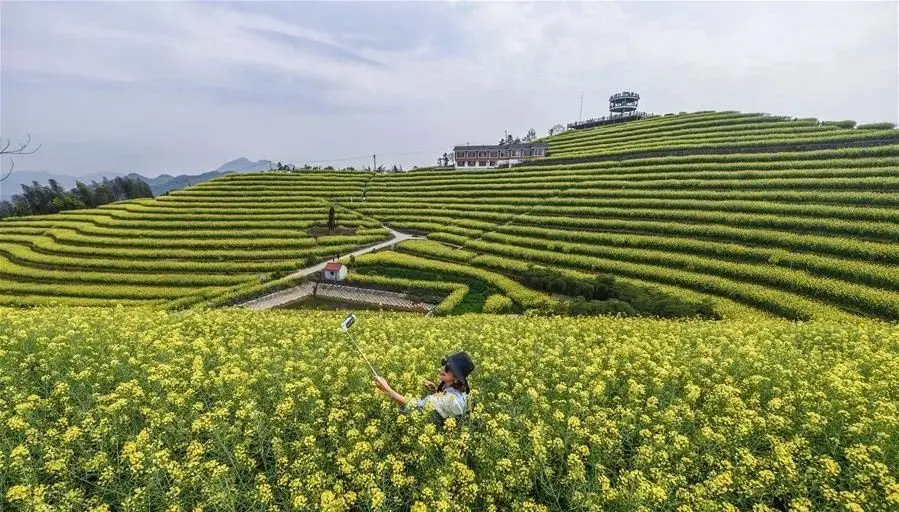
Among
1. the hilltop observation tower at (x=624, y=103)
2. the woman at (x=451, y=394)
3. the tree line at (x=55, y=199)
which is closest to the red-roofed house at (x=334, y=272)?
the woman at (x=451, y=394)

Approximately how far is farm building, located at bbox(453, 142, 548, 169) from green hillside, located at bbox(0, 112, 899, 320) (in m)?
17.1

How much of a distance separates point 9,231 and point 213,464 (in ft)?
268

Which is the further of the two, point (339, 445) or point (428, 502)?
point (339, 445)

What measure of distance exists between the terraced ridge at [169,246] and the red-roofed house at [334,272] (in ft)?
20.2

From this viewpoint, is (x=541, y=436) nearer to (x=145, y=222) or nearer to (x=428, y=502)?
(x=428, y=502)

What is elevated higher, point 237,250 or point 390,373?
point 390,373

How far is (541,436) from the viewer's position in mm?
6582

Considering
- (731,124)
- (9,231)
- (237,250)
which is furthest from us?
(731,124)

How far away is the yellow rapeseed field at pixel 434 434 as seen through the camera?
19.1ft

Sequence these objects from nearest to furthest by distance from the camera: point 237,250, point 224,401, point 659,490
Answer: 1. point 659,490
2. point 224,401
3. point 237,250

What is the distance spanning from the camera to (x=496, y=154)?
3607 inches

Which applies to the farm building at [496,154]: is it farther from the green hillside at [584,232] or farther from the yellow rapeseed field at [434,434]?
the yellow rapeseed field at [434,434]

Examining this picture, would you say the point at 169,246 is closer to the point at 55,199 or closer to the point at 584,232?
the point at 584,232

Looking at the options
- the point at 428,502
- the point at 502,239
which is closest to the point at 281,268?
the point at 502,239
